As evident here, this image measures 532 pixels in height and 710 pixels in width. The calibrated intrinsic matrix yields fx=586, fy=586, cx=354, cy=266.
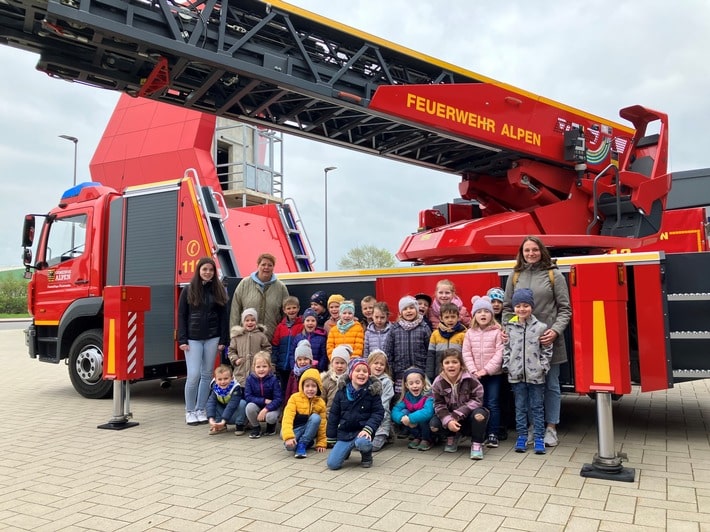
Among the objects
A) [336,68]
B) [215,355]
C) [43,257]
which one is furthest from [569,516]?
[43,257]

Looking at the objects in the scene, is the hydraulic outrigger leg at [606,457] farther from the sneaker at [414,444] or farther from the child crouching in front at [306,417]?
the child crouching in front at [306,417]

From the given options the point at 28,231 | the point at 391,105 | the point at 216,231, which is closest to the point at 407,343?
the point at 391,105

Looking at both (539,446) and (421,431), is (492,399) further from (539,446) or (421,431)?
(421,431)

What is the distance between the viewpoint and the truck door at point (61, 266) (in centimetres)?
807

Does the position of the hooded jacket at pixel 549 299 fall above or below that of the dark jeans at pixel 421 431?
above

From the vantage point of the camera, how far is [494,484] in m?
4.02

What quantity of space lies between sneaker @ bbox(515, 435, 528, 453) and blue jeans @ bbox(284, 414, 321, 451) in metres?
1.67

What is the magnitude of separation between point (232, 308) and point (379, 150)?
263 centimetres

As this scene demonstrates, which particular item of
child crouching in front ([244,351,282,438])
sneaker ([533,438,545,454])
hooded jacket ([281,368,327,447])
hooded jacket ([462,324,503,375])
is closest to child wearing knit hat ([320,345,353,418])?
hooded jacket ([281,368,327,447])

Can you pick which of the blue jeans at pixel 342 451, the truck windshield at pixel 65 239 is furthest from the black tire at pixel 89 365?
the blue jeans at pixel 342 451

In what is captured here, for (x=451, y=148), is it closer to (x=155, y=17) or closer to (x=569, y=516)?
(x=155, y=17)

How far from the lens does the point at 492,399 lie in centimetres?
510

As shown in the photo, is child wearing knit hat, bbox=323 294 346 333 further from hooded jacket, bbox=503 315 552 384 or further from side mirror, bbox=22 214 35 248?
side mirror, bbox=22 214 35 248

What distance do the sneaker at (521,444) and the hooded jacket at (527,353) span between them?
0.49 metres
